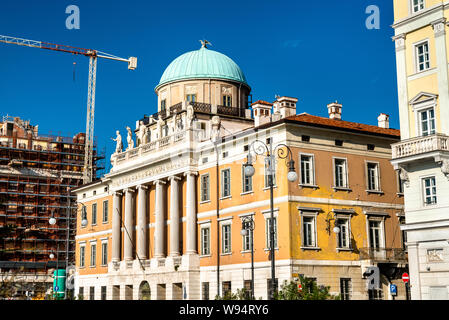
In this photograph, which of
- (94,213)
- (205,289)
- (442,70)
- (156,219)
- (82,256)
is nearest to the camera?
(442,70)

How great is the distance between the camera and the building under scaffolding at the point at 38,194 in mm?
88875

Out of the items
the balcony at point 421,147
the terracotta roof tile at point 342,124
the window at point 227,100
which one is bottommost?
the balcony at point 421,147

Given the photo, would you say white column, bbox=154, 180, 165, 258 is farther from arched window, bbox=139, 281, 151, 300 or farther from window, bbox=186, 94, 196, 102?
window, bbox=186, 94, 196, 102

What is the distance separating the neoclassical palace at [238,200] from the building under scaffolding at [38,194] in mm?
30932

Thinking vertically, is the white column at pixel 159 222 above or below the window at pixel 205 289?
above

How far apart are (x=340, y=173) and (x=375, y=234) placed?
4683mm

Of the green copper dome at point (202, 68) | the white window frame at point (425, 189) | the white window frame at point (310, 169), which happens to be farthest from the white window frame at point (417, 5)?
the green copper dome at point (202, 68)

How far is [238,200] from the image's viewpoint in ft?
149

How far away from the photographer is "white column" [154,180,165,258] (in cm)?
5206

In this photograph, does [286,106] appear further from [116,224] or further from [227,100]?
[116,224]

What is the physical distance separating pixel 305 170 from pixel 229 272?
8.85m

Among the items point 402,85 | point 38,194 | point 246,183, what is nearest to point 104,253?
point 246,183

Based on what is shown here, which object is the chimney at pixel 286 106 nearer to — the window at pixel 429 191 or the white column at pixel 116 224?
the window at pixel 429 191
